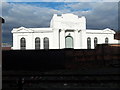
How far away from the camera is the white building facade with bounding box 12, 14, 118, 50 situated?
135ft

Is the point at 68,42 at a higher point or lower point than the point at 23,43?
higher

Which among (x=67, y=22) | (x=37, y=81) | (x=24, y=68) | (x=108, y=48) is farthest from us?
(x=67, y=22)

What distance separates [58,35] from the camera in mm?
40906

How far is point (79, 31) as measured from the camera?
140 feet

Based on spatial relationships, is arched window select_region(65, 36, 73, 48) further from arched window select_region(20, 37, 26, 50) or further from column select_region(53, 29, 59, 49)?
arched window select_region(20, 37, 26, 50)

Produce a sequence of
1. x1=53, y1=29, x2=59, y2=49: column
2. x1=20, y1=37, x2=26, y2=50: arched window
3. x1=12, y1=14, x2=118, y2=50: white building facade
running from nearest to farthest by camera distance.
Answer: x1=53, y1=29, x2=59, y2=49: column → x1=12, y1=14, x2=118, y2=50: white building facade → x1=20, y1=37, x2=26, y2=50: arched window

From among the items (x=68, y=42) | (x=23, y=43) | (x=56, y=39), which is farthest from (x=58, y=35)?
(x=23, y=43)

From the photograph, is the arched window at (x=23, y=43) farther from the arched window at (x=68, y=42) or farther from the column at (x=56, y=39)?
the arched window at (x=68, y=42)

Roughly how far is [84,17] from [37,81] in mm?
34906

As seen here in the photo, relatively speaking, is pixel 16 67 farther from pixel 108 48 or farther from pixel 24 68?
pixel 108 48

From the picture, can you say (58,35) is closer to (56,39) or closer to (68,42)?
(56,39)

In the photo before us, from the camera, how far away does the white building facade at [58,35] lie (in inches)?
1614

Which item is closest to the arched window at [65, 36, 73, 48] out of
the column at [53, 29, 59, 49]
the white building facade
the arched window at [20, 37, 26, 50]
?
the white building facade

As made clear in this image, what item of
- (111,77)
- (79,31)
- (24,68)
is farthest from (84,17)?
(111,77)
